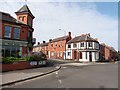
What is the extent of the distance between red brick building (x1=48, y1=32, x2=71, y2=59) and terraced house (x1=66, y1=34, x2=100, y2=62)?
4.57 meters

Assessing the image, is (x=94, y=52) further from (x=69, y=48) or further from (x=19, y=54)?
(x=19, y=54)

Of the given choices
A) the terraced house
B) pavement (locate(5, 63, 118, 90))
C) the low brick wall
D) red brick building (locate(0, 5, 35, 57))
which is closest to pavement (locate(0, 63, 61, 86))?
pavement (locate(5, 63, 118, 90))

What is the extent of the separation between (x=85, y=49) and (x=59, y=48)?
13935mm

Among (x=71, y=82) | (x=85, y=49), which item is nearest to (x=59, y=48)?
(x=85, y=49)

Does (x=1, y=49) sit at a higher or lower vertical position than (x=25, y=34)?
lower

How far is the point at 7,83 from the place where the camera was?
488 inches

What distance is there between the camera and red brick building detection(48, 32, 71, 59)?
207 ft

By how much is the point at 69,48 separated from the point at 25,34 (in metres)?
29.8

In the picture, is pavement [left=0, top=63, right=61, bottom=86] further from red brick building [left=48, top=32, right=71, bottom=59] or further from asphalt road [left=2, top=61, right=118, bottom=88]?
red brick building [left=48, top=32, right=71, bottom=59]

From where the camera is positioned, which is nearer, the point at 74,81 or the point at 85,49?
the point at 74,81

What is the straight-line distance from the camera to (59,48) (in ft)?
216

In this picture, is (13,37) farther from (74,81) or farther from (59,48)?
(59,48)

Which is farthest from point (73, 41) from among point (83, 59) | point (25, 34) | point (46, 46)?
point (25, 34)

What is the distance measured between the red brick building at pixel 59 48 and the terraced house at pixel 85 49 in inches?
180
